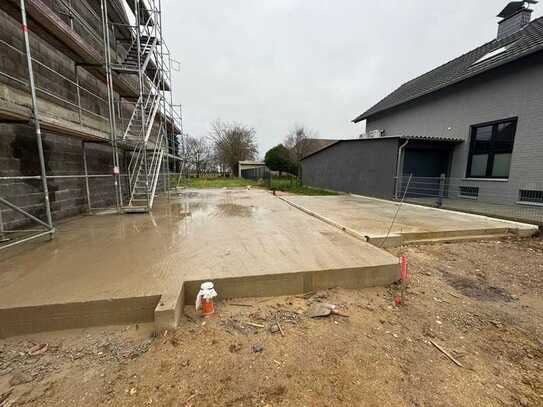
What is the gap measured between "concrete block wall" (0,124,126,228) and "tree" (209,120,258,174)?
82.0 feet

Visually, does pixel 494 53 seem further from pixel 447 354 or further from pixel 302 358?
pixel 302 358

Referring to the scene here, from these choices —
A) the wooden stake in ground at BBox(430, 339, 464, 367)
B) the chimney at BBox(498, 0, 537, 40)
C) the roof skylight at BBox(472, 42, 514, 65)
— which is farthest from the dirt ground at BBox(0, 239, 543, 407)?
the chimney at BBox(498, 0, 537, 40)

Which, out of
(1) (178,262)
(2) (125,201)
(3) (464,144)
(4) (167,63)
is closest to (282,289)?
(1) (178,262)

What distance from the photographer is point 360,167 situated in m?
11.2

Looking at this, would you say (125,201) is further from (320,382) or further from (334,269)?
(320,382)

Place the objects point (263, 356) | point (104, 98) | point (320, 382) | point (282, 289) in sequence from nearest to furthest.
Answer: point (320, 382) < point (263, 356) < point (282, 289) < point (104, 98)

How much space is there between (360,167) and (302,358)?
10.6 metres

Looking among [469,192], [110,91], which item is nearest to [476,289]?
A: [110,91]

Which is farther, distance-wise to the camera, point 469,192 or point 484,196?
point 469,192

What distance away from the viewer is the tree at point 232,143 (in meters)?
31.1

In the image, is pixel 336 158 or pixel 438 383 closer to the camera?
pixel 438 383

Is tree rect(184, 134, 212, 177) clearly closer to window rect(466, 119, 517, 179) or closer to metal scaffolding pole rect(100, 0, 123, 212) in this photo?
metal scaffolding pole rect(100, 0, 123, 212)

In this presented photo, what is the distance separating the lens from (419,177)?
30.2ft

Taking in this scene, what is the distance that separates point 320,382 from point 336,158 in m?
12.9
